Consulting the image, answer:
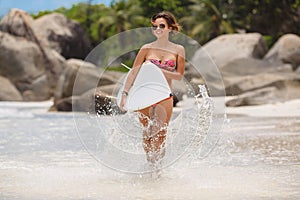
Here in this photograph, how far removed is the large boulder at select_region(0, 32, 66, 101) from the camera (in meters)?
27.4

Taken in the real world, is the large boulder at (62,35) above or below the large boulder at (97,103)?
below

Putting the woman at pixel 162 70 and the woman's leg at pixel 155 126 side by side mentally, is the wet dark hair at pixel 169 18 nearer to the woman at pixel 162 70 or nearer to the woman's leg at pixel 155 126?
the woman at pixel 162 70

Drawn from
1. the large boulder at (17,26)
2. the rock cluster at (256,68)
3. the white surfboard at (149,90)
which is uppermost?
the white surfboard at (149,90)

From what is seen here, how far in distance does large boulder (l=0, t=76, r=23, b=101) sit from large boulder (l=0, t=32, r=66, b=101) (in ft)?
1.77

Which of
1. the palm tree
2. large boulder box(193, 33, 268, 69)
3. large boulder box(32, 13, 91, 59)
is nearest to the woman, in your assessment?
large boulder box(193, 33, 268, 69)

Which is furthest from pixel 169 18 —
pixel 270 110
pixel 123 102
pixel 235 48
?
pixel 235 48

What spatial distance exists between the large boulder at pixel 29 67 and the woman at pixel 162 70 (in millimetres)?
22669

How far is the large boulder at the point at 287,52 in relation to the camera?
72.3ft

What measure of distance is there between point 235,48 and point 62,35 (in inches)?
505

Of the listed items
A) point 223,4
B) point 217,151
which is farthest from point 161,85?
point 223,4

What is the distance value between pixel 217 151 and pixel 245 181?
2.39 meters

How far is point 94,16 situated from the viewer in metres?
48.2

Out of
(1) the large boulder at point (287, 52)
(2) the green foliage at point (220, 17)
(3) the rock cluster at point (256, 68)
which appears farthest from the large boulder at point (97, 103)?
(2) the green foliage at point (220, 17)

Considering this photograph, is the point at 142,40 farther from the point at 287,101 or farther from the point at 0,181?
the point at 287,101
